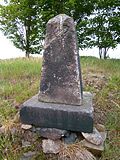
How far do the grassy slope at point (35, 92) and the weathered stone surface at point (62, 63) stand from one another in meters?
0.86

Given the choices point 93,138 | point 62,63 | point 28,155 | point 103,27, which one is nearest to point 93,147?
point 93,138

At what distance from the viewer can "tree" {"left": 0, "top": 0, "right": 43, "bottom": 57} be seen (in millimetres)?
13555

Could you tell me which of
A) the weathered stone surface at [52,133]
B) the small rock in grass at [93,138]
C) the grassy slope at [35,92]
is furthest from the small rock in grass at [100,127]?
the weathered stone surface at [52,133]

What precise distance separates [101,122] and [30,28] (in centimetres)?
1026

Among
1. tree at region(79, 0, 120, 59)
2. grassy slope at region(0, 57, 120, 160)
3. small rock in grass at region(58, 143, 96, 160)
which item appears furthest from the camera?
tree at region(79, 0, 120, 59)

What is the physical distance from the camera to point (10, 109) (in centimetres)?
497

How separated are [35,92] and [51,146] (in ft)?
5.58

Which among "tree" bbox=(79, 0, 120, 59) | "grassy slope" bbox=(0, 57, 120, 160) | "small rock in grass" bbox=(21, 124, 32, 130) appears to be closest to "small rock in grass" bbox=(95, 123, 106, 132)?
"grassy slope" bbox=(0, 57, 120, 160)

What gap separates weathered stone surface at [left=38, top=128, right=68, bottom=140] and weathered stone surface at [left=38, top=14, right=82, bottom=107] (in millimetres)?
417

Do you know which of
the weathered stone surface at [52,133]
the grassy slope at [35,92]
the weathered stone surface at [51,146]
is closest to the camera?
the weathered stone surface at [51,146]

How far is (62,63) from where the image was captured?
168 inches

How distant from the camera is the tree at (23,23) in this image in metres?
13.6

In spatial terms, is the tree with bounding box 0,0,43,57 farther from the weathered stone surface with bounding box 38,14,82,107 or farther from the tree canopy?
the weathered stone surface with bounding box 38,14,82,107

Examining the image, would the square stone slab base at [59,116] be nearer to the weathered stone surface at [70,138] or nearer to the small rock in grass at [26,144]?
the weathered stone surface at [70,138]
